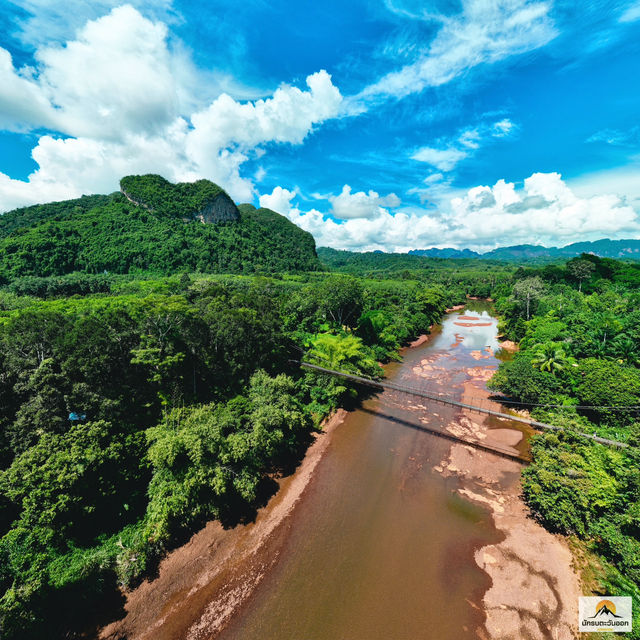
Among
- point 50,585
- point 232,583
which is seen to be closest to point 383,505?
point 232,583

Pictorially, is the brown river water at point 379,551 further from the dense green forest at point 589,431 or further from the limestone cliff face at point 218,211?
the limestone cliff face at point 218,211

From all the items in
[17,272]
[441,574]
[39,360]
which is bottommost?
[441,574]

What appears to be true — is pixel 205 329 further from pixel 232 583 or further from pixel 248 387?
pixel 232 583

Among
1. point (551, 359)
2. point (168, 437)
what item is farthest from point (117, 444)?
point (551, 359)

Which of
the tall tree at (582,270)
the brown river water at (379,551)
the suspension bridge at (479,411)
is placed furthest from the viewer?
the tall tree at (582,270)

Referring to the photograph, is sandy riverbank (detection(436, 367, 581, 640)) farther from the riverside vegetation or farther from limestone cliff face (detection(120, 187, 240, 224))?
limestone cliff face (detection(120, 187, 240, 224))

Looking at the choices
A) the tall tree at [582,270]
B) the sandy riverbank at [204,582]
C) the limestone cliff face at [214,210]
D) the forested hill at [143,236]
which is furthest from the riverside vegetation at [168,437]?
the limestone cliff face at [214,210]

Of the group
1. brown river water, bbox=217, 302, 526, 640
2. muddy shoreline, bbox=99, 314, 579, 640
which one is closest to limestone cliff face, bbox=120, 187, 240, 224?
brown river water, bbox=217, 302, 526, 640
